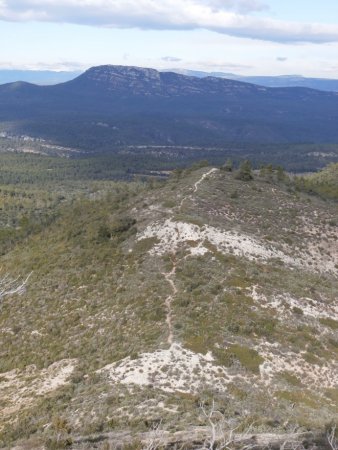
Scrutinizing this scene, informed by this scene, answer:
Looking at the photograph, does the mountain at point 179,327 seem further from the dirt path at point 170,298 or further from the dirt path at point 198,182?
the dirt path at point 198,182

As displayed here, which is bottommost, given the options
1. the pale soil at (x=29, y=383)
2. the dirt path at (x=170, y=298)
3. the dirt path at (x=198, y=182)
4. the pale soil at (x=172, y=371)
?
the pale soil at (x=29, y=383)

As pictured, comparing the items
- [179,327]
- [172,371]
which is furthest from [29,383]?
[179,327]

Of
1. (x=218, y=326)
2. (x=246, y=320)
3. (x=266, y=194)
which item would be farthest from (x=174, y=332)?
(x=266, y=194)

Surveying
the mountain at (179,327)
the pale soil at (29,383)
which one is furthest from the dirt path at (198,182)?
the pale soil at (29,383)

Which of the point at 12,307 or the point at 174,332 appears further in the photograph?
the point at 12,307

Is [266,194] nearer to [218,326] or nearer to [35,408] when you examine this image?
[218,326]

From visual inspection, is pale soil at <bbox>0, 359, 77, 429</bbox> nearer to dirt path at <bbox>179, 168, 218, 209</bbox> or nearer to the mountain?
the mountain

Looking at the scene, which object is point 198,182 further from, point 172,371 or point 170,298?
point 172,371

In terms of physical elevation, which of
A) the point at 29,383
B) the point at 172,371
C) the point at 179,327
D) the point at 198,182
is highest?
the point at 198,182
